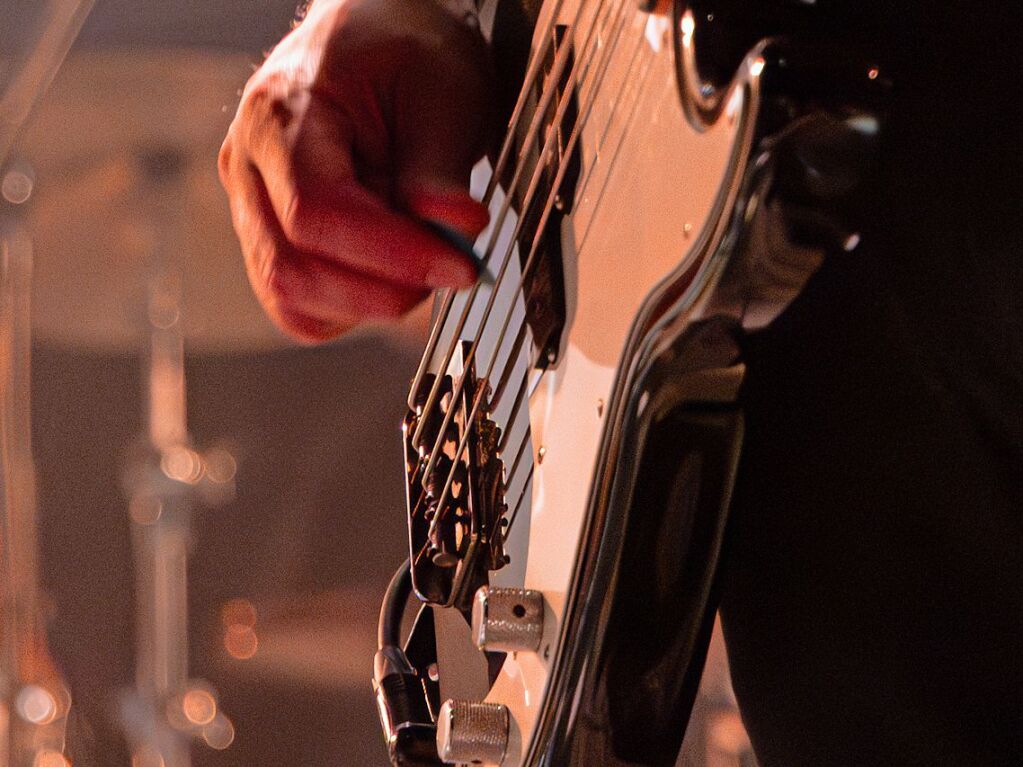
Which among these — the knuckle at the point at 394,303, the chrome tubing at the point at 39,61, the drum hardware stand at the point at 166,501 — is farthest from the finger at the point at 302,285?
the drum hardware stand at the point at 166,501

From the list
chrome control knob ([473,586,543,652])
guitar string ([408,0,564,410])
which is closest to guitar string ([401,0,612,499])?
guitar string ([408,0,564,410])

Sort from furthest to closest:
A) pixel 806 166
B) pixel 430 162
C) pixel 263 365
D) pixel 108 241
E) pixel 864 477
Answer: pixel 263 365 < pixel 108 241 < pixel 430 162 < pixel 864 477 < pixel 806 166

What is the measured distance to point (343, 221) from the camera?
45cm

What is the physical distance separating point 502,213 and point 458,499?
138 millimetres

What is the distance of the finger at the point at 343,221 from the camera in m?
0.45

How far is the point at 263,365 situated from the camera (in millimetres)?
1958

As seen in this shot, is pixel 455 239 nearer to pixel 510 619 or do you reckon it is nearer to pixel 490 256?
pixel 490 256

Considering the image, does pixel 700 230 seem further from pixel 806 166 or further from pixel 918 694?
pixel 918 694

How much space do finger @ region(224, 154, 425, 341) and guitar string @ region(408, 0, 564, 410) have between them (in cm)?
7

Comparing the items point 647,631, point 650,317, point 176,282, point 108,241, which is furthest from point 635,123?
point 108,241

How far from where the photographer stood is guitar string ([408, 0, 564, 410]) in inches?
18.2

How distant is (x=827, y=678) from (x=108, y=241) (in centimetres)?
163

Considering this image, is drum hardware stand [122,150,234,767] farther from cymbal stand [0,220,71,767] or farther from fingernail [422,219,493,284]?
fingernail [422,219,493,284]

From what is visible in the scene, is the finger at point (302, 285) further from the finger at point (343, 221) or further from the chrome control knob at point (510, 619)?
the chrome control knob at point (510, 619)
